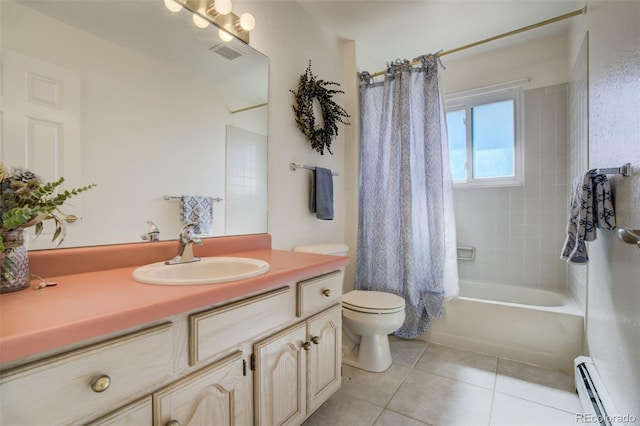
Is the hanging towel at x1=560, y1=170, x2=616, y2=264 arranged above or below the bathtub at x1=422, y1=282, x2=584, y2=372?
above

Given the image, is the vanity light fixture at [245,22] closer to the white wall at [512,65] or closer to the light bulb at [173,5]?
the light bulb at [173,5]

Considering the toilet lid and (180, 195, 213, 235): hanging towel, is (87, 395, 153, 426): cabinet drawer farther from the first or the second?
the toilet lid

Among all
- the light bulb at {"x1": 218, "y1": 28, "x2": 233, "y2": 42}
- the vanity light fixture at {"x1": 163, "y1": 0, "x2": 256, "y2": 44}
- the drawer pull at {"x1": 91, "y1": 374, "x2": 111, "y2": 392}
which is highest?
the vanity light fixture at {"x1": 163, "y1": 0, "x2": 256, "y2": 44}

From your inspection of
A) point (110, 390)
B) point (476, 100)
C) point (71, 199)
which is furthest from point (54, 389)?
point (476, 100)

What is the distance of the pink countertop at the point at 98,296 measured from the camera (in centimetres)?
54

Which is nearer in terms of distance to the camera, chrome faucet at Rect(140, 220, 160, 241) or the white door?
the white door

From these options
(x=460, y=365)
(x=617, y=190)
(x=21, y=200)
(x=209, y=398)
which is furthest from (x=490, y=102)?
(x=21, y=200)

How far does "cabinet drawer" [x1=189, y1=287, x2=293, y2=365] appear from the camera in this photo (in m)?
0.80

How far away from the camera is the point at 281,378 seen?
43.3 inches

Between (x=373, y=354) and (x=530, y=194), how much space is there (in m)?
1.93

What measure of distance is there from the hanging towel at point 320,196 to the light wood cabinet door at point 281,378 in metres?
1.03

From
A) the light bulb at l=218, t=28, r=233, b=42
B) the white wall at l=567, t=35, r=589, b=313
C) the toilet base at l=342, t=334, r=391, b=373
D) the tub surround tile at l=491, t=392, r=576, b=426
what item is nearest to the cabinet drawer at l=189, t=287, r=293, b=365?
the toilet base at l=342, t=334, r=391, b=373

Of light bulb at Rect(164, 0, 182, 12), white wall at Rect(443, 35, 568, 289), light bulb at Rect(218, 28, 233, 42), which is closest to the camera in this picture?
light bulb at Rect(164, 0, 182, 12)

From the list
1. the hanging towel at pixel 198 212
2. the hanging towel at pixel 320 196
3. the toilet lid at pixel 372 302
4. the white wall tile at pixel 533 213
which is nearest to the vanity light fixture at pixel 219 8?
the hanging towel at pixel 198 212
